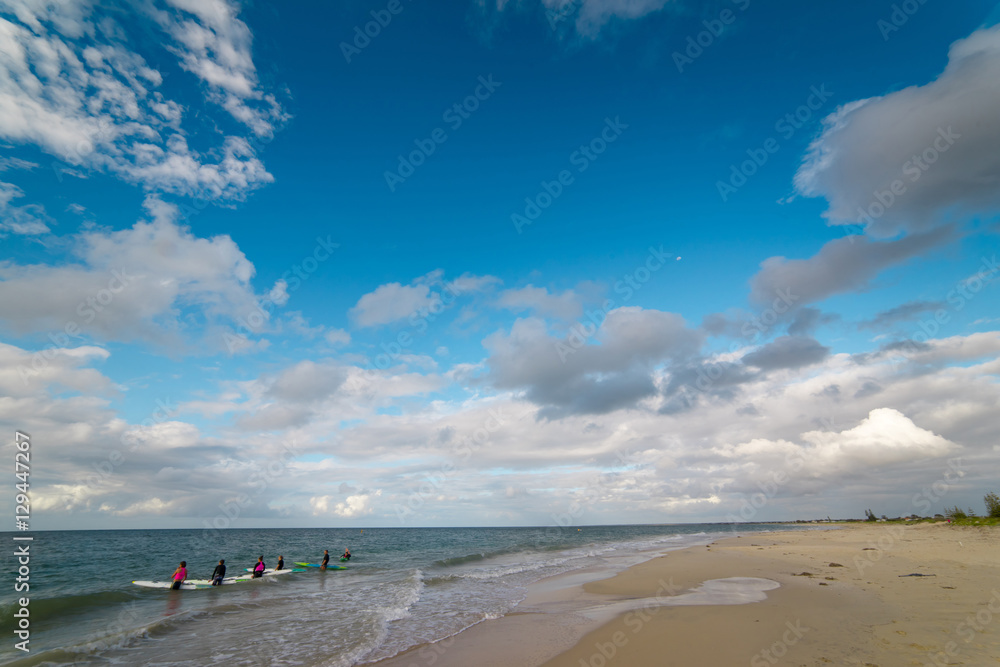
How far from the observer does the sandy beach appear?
390 inches

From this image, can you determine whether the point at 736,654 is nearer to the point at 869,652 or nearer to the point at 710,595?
the point at 869,652

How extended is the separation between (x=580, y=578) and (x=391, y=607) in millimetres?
12499

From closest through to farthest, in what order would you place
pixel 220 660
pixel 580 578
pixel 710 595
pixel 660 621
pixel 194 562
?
pixel 220 660 → pixel 660 621 → pixel 710 595 → pixel 580 578 → pixel 194 562

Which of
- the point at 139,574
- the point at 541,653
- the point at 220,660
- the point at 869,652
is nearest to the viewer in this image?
the point at 869,652

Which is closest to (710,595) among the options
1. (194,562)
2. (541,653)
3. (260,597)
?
(541,653)

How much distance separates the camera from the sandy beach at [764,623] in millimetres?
9898

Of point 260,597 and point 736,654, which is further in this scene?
point 260,597

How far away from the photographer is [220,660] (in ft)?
42.2
